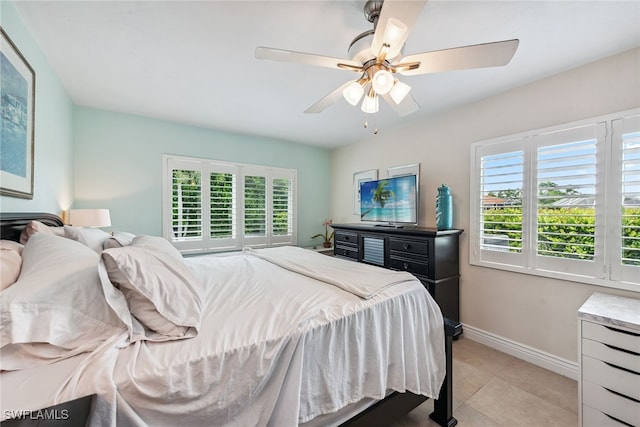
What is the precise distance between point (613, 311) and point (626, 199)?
2.81 feet

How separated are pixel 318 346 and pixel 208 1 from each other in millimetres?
1934

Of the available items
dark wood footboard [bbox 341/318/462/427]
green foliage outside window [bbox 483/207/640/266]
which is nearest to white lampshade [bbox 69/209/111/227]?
dark wood footboard [bbox 341/318/462/427]

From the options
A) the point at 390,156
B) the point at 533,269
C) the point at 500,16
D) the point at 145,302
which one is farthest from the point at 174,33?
the point at 533,269

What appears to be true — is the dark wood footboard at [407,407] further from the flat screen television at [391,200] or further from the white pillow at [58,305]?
the flat screen television at [391,200]

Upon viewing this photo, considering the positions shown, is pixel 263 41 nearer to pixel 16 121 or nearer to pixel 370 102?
pixel 370 102

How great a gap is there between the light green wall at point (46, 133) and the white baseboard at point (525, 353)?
12.7 feet

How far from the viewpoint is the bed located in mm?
749

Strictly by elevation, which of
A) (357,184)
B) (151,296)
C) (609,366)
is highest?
(357,184)

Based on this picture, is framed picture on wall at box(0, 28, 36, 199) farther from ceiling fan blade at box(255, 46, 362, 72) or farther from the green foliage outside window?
the green foliage outside window

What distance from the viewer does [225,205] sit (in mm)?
3748

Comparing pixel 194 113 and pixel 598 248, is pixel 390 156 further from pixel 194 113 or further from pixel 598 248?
pixel 194 113

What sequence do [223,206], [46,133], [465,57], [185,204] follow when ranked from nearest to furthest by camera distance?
1. [465,57]
2. [46,133]
3. [185,204]
4. [223,206]

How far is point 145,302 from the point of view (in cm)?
99
